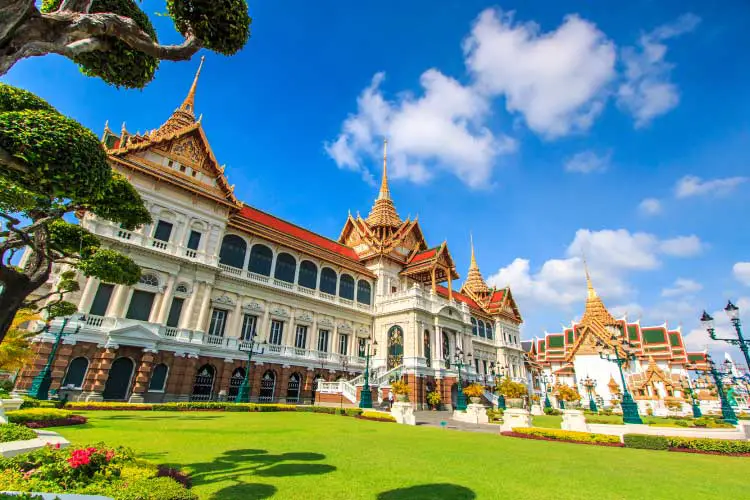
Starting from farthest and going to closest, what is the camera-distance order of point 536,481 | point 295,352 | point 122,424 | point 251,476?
point 295,352 < point 122,424 < point 536,481 < point 251,476

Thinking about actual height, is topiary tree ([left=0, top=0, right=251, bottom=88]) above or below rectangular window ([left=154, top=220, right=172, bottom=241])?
below

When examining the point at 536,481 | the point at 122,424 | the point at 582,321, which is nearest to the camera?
the point at 536,481

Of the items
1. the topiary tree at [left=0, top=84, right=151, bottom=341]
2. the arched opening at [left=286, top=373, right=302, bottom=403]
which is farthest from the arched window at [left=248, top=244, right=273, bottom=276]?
the topiary tree at [left=0, top=84, right=151, bottom=341]

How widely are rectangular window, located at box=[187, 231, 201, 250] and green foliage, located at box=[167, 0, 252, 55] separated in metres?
17.9

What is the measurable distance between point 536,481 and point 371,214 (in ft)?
109

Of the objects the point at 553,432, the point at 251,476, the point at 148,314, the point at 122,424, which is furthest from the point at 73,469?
the point at 148,314

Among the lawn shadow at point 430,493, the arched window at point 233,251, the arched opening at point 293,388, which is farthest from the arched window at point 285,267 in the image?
the lawn shadow at point 430,493

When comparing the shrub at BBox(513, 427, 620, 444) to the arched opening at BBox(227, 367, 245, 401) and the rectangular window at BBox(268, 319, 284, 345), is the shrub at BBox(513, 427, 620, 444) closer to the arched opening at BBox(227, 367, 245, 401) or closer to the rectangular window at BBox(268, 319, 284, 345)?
the arched opening at BBox(227, 367, 245, 401)

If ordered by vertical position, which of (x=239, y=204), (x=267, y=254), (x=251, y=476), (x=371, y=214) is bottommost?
(x=251, y=476)

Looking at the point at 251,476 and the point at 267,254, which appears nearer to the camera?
the point at 251,476

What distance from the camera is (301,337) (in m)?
27.2

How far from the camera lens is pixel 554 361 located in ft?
199

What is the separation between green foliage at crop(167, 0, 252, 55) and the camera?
20.6 ft

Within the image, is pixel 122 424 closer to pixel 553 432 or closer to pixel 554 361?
pixel 553 432
